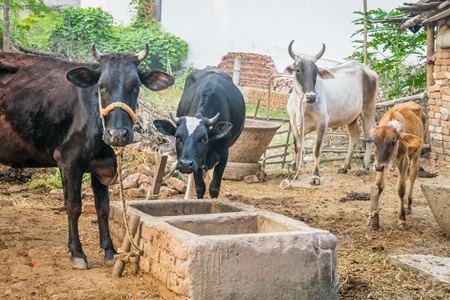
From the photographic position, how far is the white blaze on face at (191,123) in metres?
6.59

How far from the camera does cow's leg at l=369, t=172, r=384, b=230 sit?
713 cm

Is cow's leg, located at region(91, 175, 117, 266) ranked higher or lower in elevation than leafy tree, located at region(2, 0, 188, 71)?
Answer: lower

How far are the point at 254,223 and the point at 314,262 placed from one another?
3.09 ft

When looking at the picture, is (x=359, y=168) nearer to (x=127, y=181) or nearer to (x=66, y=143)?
(x=127, y=181)

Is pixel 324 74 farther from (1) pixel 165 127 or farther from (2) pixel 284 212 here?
(1) pixel 165 127

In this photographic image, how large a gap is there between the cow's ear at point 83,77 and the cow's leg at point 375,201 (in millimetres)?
3331

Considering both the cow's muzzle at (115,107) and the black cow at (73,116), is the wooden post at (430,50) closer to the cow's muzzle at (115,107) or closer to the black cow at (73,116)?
the black cow at (73,116)

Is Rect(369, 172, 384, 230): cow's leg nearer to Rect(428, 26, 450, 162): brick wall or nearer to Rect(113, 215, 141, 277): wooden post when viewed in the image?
Rect(113, 215, 141, 277): wooden post

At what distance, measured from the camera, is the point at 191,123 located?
21.8ft

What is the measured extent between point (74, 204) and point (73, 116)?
0.75 m

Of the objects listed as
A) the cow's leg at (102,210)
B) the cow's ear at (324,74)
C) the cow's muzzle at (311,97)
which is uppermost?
the cow's ear at (324,74)

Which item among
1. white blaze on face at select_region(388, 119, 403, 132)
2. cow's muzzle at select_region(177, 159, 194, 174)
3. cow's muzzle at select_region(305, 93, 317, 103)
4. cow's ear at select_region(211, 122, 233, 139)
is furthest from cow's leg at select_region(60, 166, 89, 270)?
cow's muzzle at select_region(305, 93, 317, 103)

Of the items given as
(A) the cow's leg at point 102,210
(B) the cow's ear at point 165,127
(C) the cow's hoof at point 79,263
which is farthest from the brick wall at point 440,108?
(C) the cow's hoof at point 79,263

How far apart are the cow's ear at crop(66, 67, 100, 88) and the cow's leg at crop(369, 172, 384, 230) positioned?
333 centimetres
